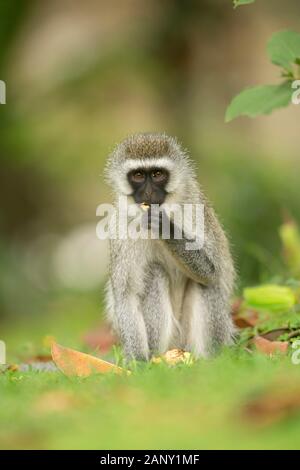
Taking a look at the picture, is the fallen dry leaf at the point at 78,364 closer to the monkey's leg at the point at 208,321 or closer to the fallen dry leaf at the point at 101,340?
the monkey's leg at the point at 208,321

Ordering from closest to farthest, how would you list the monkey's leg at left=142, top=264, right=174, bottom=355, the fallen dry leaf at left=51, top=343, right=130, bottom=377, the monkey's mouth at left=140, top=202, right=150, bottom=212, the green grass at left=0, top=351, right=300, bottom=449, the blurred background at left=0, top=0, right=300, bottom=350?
the green grass at left=0, top=351, right=300, bottom=449, the fallen dry leaf at left=51, top=343, right=130, bottom=377, the monkey's mouth at left=140, top=202, right=150, bottom=212, the monkey's leg at left=142, top=264, right=174, bottom=355, the blurred background at left=0, top=0, right=300, bottom=350

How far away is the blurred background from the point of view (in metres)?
14.9

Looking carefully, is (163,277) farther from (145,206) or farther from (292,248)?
(292,248)

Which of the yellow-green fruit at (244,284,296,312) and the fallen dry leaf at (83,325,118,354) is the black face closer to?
the yellow-green fruit at (244,284,296,312)

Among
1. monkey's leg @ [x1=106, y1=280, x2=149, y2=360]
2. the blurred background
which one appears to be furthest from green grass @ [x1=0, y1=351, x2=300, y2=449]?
the blurred background

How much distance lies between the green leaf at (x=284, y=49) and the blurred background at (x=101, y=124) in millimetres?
6936

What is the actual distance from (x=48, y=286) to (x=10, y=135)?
123 inches

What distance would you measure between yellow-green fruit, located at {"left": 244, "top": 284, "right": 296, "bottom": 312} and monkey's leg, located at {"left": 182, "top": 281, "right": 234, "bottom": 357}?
228 millimetres

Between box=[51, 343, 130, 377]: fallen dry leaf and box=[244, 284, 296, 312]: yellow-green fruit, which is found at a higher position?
box=[244, 284, 296, 312]: yellow-green fruit

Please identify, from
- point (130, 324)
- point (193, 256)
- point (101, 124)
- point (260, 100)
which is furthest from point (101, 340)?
A: point (101, 124)

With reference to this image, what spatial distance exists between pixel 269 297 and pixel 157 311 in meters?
0.86

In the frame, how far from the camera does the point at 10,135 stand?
1638 cm

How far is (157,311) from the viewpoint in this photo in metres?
6.83
